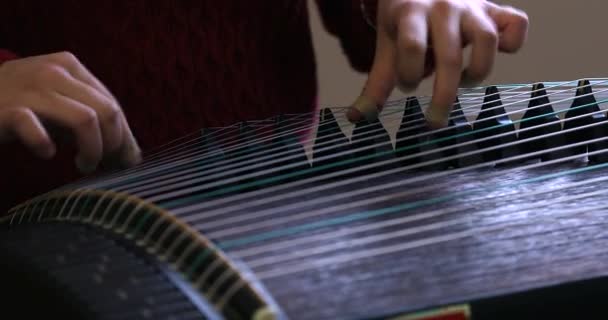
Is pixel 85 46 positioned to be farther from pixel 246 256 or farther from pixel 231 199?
pixel 246 256

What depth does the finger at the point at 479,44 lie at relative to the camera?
75cm

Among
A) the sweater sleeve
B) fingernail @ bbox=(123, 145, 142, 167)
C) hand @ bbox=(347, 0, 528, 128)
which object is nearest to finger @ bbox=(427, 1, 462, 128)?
hand @ bbox=(347, 0, 528, 128)

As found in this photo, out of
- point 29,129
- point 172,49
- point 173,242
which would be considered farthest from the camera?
point 172,49

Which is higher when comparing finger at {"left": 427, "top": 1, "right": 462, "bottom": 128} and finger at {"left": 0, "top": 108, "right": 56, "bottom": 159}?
finger at {"left": 427, "top": 1, "right": 462, "bottom": 128}

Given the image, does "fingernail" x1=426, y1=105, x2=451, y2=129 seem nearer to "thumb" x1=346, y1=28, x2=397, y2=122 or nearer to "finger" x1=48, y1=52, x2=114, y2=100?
"thumb" x1=346, y1=28, x2=397, y2=122

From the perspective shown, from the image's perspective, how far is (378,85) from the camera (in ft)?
2.58

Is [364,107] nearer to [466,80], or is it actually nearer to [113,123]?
[466,80]

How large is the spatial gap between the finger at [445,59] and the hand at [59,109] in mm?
286

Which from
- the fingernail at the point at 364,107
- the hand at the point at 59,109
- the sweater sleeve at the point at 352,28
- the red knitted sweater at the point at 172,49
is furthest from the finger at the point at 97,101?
the sweater sleeve at the point at 352,28

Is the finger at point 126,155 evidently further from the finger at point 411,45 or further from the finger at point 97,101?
the finger at point 411,45

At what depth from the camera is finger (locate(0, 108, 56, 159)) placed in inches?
24.3

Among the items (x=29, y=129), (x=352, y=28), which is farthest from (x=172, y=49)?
(x=29, y=129)

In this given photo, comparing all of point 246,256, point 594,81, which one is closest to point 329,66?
point 594,81

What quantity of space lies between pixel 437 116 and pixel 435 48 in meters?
0.06
